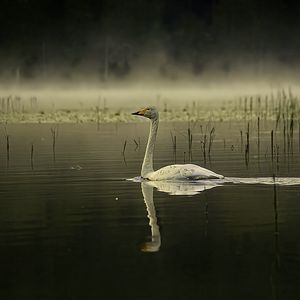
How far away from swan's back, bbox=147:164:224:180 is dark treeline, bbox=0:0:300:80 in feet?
340

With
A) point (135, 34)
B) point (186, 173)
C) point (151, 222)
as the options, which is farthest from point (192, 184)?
point (135, 34)

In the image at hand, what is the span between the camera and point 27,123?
4050 centimetres

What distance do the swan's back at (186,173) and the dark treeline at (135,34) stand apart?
4085 inches

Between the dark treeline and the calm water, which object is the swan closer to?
the calm water

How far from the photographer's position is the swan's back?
15867 millimetres

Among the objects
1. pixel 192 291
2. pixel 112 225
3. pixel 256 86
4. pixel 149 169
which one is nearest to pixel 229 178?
pixel 149 169

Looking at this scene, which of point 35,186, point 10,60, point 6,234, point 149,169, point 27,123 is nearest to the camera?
point 6,234

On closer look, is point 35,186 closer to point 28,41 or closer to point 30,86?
point 30,86

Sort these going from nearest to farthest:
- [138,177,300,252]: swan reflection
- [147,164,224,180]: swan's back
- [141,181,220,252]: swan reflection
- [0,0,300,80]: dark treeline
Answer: [141,181,220,252]: swan reflection < [138,177,300,252]: swan reflection < [147,164,224,180]: swan's back < [0,0,300,80]: dark treeline

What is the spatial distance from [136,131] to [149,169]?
1695 cm

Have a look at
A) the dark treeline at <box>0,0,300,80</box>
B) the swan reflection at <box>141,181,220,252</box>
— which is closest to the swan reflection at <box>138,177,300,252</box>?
the swan reflection at <box>141,181,220,252</box>

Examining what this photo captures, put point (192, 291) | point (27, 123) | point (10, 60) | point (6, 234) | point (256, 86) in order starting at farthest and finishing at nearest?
point (10, 60) < point (256, 86) < point (27, 123) < point (6, 234) < point (192, 291)

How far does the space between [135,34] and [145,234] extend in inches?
4647

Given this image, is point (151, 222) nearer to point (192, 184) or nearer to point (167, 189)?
point (167, 189)
